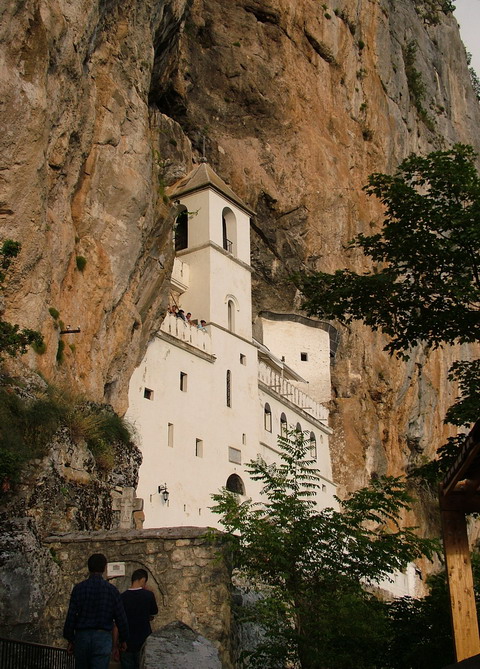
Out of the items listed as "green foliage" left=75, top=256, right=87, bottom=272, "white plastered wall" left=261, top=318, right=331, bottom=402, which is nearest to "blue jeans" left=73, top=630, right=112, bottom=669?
"green foliage" left=75, top=256, right=87, bottom=272

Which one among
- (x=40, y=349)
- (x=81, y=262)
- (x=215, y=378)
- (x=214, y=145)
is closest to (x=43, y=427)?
(x=40, y=349)

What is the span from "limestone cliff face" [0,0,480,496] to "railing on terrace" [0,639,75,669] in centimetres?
992

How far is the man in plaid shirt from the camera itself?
27.2 ft

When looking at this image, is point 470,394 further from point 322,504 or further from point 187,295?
point 322,504

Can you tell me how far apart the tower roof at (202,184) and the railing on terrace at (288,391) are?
23.9ft

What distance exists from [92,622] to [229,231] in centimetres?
2975

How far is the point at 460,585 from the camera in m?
8.91

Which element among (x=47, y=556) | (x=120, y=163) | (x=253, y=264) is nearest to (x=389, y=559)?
(x=47, y=556)

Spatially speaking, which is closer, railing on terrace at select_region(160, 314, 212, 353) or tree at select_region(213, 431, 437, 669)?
tree at select_region(213, 431, 437, 669)

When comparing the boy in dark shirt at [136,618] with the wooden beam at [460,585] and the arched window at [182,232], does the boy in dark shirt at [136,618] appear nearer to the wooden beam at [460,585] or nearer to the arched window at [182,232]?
the wooden beam at [460,585]

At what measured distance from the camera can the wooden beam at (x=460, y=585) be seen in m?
8.73

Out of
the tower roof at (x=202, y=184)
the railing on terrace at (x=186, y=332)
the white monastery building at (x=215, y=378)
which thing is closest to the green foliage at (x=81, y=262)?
the white monastery building at (x=215, y=378)

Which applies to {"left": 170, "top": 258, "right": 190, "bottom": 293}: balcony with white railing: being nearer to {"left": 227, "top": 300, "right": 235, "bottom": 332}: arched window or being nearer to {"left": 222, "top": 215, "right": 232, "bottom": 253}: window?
{"left": 227, "top": 300, "right": 235, "bottom": 332}: arched window

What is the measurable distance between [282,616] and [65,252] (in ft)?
36.5
